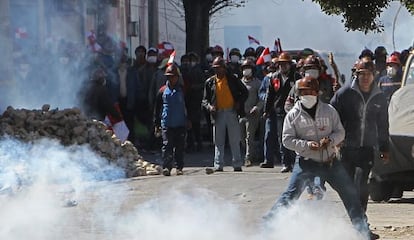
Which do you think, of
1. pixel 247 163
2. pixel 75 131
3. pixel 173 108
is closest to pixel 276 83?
pixel 173 108

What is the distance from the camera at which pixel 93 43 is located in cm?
1962

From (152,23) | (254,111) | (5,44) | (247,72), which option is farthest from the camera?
(152,23)

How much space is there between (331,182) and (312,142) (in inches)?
18.2

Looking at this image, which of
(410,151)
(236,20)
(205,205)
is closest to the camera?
(205,205)

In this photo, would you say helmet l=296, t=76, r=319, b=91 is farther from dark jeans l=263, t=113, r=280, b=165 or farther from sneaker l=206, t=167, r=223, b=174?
dark jeans l=263, t=113, r=280, b=165

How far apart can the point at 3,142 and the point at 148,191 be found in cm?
194

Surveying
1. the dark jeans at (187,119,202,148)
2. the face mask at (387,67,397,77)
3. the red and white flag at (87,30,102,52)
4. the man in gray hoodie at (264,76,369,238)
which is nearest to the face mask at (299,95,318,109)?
the man in gray hoodie at (264,76,369,238)

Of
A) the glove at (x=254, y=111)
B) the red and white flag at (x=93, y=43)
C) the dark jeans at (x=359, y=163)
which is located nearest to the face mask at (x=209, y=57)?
the red and white flag at (x=93, y=43)

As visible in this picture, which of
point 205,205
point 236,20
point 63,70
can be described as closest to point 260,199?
point 205,205

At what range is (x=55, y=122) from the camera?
639 inches

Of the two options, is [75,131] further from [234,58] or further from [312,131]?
[234,58]

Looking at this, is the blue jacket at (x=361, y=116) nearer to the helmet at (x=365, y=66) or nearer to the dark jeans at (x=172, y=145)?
the helmet at (x=365, y=66)

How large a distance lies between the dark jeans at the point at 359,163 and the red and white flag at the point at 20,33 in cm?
654

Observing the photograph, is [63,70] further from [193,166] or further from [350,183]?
[350,183]
